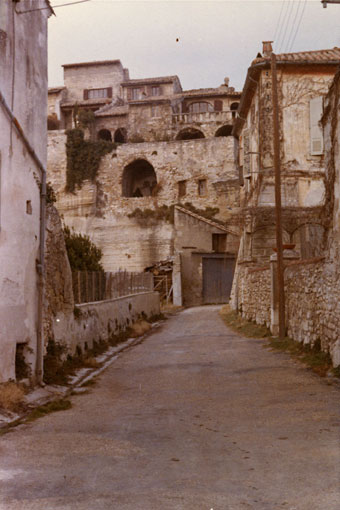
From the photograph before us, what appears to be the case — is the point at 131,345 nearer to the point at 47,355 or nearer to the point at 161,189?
the point at 47,355

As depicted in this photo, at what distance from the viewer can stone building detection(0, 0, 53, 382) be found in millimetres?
8180

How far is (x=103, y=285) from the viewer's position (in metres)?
17.0

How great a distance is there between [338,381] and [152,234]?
107 feet

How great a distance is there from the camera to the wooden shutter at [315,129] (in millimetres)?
24062

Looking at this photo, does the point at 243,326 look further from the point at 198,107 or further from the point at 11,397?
the point at 198,107

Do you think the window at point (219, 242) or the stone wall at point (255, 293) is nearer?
the stone wall at point (255, 293)

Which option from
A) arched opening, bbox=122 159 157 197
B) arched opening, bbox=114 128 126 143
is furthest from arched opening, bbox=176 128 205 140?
arched opening, bbox=114 128 126 143

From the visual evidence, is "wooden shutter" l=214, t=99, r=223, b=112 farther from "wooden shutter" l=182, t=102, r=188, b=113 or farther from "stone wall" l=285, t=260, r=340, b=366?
"stone wall" l=285, t=260, r=340, b=366

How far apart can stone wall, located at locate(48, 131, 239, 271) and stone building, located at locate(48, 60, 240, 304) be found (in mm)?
72

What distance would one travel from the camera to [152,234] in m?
41.6

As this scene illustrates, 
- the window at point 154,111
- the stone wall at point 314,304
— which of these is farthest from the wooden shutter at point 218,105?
the stone wall at point 314,304

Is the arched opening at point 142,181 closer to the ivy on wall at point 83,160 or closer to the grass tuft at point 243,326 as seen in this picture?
the ivy on wall at point 83,160

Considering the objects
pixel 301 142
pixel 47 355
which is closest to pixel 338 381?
pixel 47 355

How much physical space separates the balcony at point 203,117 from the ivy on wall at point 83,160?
7247 millimetres
